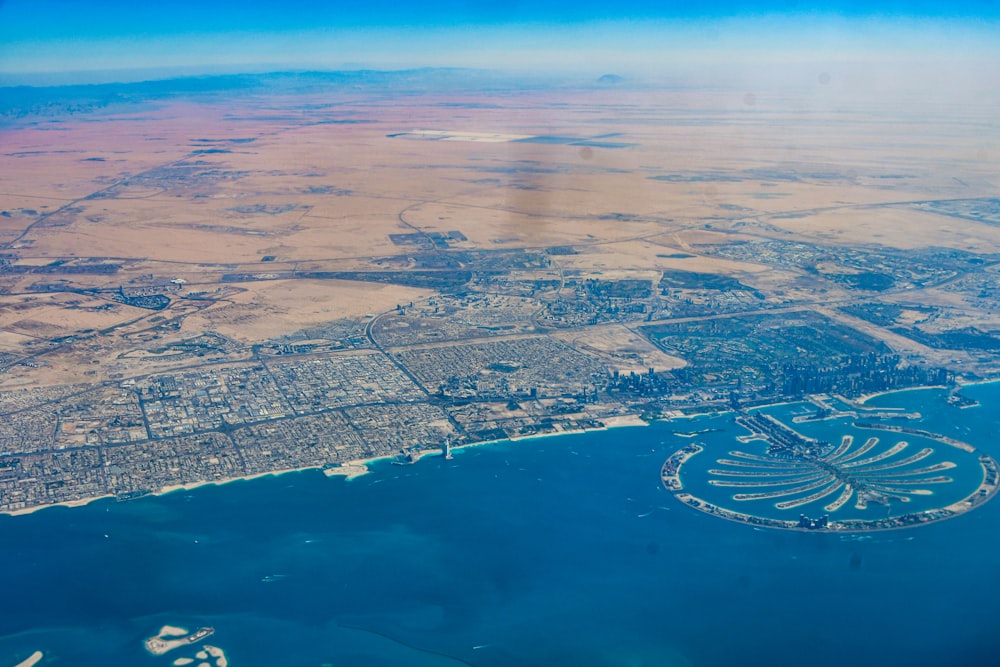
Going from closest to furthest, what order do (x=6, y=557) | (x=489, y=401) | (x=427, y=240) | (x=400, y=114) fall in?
(x=6, y=557) < (x=489, y=401) < (x=427, y=240) < (x=400, y=114)

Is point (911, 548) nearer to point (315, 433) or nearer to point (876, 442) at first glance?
point (876, 442)

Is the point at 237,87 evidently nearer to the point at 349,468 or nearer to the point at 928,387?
the point at 349,468

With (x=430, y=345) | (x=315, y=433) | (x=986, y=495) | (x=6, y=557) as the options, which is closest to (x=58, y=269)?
(x=430, y=345)

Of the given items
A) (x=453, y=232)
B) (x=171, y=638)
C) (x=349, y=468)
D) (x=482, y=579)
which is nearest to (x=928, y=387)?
(x=482, y=579)

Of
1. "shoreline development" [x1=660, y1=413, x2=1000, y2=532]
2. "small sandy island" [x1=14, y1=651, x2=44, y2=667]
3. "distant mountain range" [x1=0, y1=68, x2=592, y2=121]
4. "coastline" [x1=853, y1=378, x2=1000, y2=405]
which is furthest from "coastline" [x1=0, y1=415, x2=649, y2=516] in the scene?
"distant mountain range" [x1=0, y1=68, x2=592, y2=121]

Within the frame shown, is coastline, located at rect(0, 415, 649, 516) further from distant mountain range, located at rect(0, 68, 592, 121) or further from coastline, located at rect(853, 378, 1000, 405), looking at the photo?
distant mountain range, located at rect(0, 68, 592, 121)
